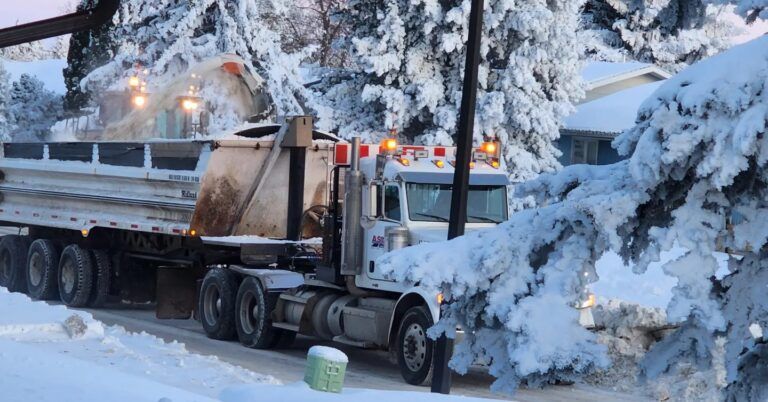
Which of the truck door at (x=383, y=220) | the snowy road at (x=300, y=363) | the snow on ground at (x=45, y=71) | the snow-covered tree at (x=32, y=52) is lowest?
the snowy road at (x=300, y=363)

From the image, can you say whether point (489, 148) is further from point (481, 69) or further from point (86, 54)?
point (86, 54)

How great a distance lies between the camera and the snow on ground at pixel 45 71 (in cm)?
5341

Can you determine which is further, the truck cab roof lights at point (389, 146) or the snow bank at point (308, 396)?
the truck cab roof lights at point (389, 146)

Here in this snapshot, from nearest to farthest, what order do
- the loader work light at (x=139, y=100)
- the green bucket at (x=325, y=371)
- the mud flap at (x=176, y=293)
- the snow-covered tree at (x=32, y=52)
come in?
the green bucket at (x=325, y=371)
the mud flap at (x=176, y=293)
the loader work light at (x=139, y=100)
the snow-covered tree at (x=32, y=52)

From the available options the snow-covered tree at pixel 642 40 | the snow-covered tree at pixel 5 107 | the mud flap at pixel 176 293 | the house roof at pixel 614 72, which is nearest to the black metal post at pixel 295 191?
the mud flap at pixel 176 293

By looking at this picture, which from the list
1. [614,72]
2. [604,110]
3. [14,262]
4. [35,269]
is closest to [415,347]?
[35,269]

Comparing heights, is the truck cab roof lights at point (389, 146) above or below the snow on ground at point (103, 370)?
A: above

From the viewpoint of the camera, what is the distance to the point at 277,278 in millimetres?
16109

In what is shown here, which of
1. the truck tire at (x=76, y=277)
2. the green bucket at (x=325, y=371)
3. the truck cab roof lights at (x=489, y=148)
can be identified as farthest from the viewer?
the truck tire at (x=76, y=277)

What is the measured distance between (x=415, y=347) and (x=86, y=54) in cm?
2721

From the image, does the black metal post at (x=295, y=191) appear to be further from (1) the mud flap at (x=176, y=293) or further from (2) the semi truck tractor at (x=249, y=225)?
(1) the mud flap at (x=176, y=293)

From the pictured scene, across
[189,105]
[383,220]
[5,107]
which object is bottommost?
[383,220]

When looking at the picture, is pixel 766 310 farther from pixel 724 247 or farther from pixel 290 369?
pixel 290 369

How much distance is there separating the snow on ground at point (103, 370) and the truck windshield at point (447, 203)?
8.72ft
